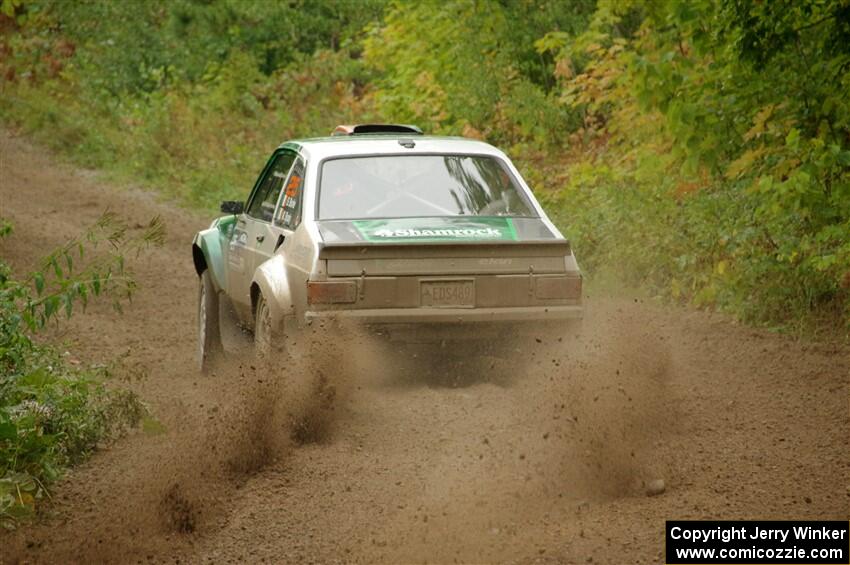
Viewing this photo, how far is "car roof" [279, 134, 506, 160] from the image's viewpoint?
8.59 meters

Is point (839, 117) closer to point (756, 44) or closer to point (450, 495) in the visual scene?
point (756, 44)

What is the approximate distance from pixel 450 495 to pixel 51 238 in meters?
11.0

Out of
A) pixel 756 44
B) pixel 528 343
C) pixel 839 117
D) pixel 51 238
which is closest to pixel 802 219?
pixel 839 117

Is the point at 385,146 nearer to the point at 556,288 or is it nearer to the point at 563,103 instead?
the point at 556,288

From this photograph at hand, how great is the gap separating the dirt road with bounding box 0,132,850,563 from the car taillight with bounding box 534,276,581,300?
288mm

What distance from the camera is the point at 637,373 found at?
7.79 meters

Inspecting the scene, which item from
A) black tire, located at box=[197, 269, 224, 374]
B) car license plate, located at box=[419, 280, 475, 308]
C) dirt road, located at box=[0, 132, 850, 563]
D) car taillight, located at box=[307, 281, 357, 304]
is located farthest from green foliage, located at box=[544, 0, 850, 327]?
black tire, located at box=[197, 269, 224, 374]

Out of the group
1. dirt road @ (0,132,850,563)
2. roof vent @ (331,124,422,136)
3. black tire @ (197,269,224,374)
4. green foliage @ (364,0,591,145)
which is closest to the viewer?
dirt road @ (0,132,850,563)

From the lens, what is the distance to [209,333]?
9.84 m

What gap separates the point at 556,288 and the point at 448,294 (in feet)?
2.15

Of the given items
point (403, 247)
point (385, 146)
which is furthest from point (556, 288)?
point (385, 146)

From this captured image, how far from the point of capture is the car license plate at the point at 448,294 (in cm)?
756

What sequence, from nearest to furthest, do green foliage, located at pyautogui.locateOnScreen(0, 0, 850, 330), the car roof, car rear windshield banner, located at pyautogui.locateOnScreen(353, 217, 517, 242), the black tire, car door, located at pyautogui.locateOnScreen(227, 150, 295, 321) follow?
car rear windshield banner, located at pyautogui.locateOnScreen(353, 217, 517, 242), the car roof, car door, located at pyautogui.locateOnScreen(227, 150, 295, 321), the black tire, green foliage, located at pyautogui.locateOnScreen(0, 0, 850, 330)

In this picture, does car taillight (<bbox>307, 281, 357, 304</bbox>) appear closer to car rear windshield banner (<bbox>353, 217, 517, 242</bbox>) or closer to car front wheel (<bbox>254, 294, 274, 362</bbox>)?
car rear windshield banner (<bbox>353, 217, 517, 242</bbox>)
